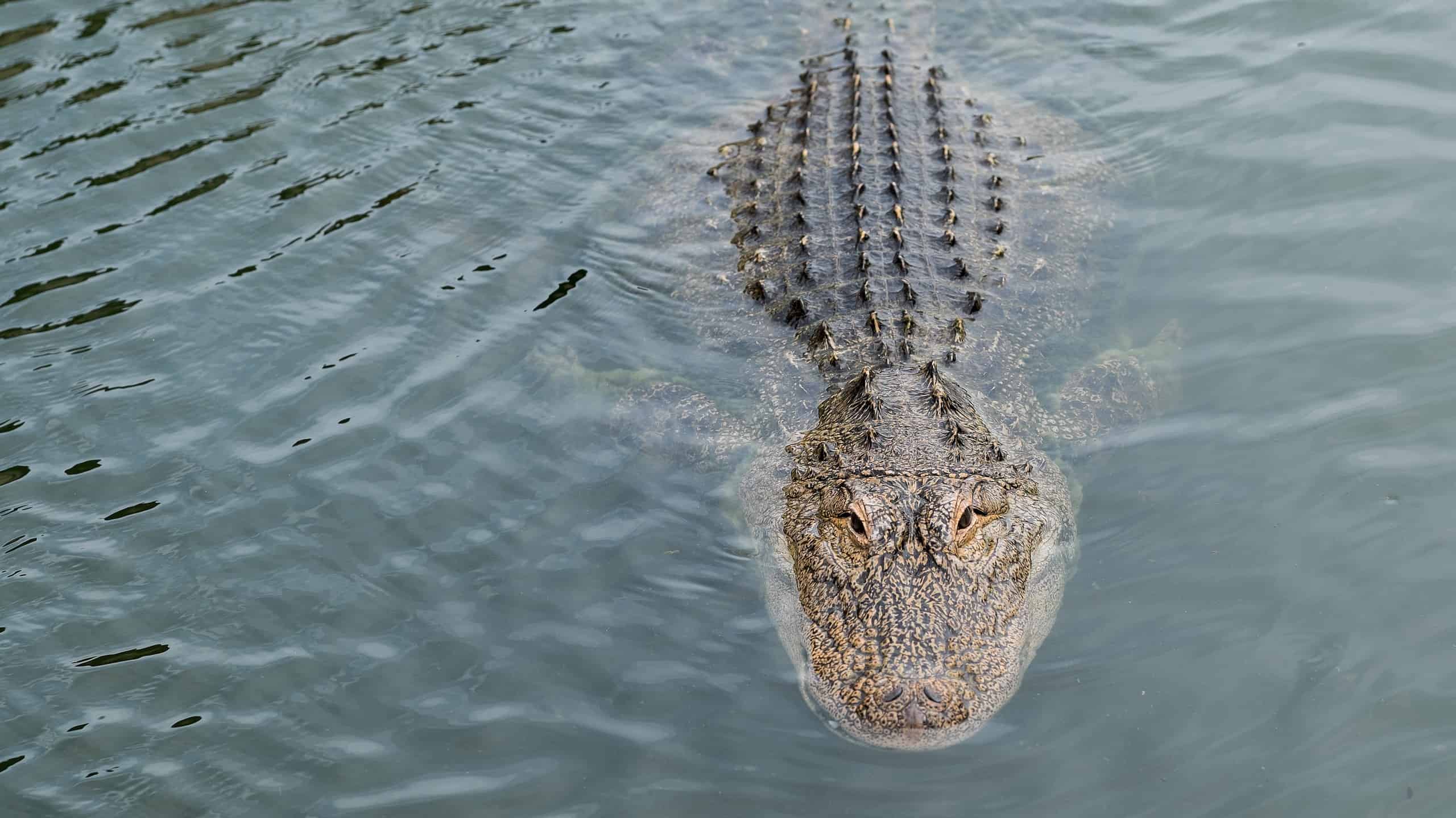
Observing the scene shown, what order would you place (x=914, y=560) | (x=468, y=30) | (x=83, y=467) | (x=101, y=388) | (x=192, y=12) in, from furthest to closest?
(x=192, y=12) → (x=468, y=30) → (x=101, y=388) → (x=83, y=467) → (x=914, y=560)

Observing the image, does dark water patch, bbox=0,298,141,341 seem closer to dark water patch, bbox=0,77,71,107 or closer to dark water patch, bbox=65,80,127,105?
dark water patch, bbox=65,80,127,105

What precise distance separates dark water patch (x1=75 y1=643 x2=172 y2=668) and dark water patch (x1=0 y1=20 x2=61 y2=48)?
646 centimetres

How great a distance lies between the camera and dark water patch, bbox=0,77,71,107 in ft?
29.4

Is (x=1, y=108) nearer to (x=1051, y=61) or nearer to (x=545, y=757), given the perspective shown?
(x=545, y=757)

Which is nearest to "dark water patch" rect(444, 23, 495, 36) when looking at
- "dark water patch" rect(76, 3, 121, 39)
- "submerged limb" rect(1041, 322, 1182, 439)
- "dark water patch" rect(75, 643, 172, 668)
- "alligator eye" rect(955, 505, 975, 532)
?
"dark water patch" rect(76, 3, 121, 39)

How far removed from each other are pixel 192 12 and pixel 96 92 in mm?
1340

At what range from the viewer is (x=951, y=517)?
5.36 metres

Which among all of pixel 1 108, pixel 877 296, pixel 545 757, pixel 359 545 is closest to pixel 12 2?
pixel 1 108

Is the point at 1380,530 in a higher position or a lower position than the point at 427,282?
lower

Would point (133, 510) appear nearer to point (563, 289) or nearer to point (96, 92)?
point (563, 289)

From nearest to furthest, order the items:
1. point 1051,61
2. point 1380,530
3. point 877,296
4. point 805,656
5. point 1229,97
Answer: point 805,656, point 1380,530, point 877,296, point 1229,97, point 1051,61

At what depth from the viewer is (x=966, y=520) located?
5398 millimetres

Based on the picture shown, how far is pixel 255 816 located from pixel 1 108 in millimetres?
6608

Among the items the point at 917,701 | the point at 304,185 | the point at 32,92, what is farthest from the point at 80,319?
the point at 917,701
